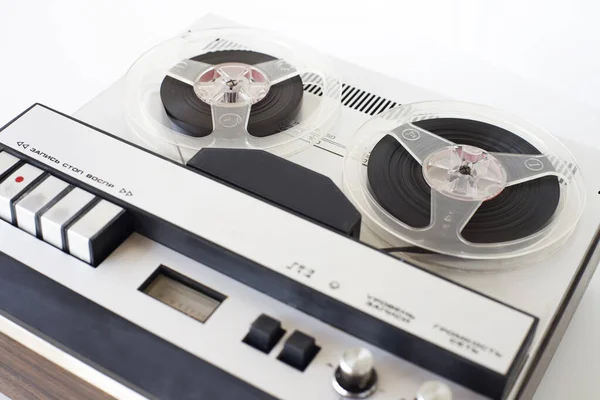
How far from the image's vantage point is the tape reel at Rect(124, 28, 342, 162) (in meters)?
1.47

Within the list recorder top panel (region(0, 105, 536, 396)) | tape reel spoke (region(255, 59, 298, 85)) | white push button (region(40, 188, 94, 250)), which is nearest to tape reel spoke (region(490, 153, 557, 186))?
recorder top panel (region(0, 105, 536, 396))

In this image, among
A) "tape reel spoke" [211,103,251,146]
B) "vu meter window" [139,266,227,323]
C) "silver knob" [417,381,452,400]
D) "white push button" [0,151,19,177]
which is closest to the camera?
"silver knob" [417,381,452,400]

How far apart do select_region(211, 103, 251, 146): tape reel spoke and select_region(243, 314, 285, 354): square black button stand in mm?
374

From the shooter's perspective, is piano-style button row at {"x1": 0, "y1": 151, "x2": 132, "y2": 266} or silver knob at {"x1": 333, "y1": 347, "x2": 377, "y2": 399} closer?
silver knob at {"x1": 333, "y1": 347, "x2": 377, "y2": 399}

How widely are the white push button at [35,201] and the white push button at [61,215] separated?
0.05ft

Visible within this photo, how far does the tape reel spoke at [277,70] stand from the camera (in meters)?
1.56

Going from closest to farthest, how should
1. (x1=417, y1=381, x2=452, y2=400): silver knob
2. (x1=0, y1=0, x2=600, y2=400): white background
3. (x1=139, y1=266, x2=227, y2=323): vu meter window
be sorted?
(x1=417, y1=381, x2=452, y2=400): silver knob < (x1=139, y1=266, x2=227, y2=323): vu meter window < (x1=0, y1=0, x2=600, y2=400): white background

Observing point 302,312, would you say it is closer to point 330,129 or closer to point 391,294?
point 391,294

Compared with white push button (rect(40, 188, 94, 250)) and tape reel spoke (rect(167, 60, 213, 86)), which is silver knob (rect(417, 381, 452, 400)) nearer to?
white push button (rect(40, 188, 94, 250))

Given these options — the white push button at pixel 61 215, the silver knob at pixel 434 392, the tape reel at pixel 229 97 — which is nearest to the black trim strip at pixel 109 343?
the white push button at pixel 61 215

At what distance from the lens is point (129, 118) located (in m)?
1.51

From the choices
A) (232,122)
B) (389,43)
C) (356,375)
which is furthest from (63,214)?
(389,43)

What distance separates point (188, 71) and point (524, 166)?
58 cm

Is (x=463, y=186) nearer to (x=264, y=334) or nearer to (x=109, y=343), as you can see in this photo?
(x=264, y=334)
